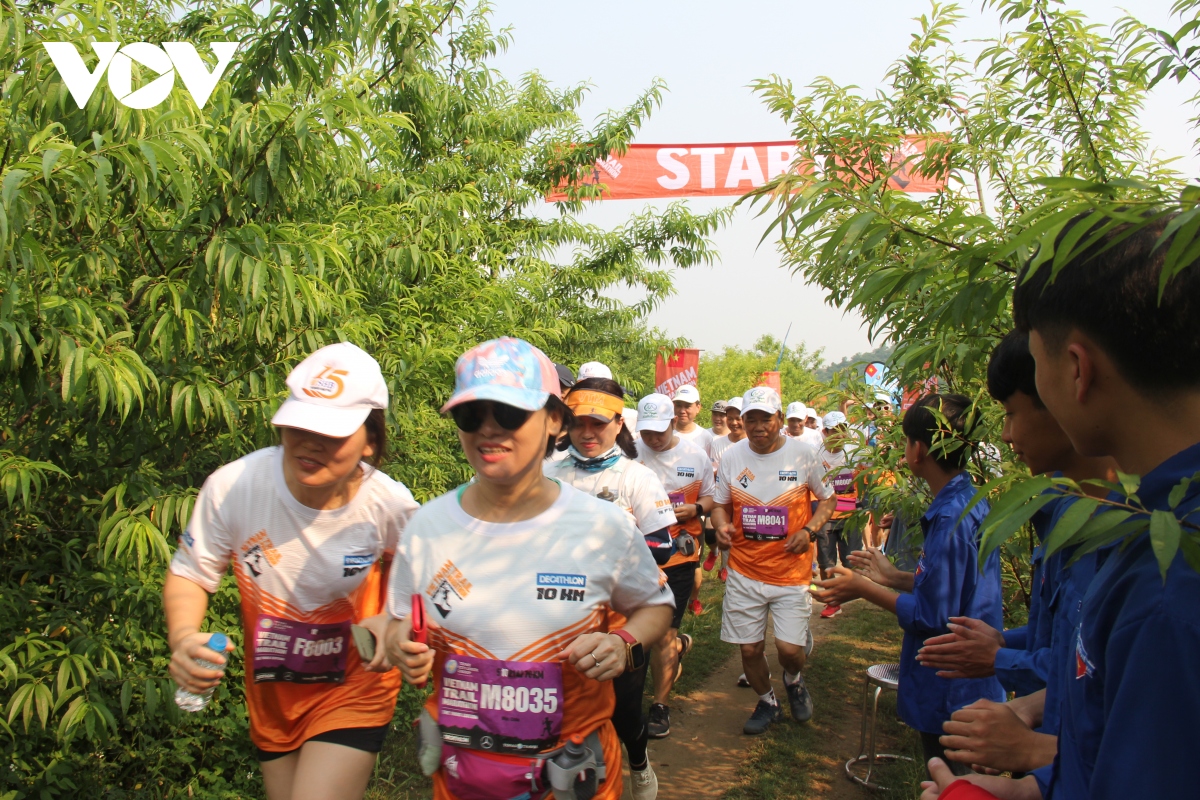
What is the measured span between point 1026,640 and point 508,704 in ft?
5.35

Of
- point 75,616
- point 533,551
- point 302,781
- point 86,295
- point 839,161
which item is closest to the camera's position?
point 533,551

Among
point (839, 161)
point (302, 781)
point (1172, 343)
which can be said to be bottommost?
point (302, 781)

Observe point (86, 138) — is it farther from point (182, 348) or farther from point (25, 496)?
point (25, 496)

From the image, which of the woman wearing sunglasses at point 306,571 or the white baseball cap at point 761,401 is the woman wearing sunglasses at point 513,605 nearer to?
the woman wearing sunglasses at point 306,571

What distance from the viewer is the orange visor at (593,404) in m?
4.59

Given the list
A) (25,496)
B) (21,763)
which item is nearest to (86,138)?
(25,496)

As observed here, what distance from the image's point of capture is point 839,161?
401cm

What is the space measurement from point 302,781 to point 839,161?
344 centimetres

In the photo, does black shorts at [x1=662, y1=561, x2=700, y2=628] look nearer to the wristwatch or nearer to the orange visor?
the orange visor

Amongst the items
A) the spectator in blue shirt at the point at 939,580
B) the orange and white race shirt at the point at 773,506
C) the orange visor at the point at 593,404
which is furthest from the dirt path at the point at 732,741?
the orange visor at the point at 593,404

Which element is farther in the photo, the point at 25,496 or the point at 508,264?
the point at 508,264

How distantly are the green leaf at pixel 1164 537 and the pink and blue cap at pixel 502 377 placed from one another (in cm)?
153

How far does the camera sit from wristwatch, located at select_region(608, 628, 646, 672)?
2.27 meters

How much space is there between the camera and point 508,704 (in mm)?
2207
